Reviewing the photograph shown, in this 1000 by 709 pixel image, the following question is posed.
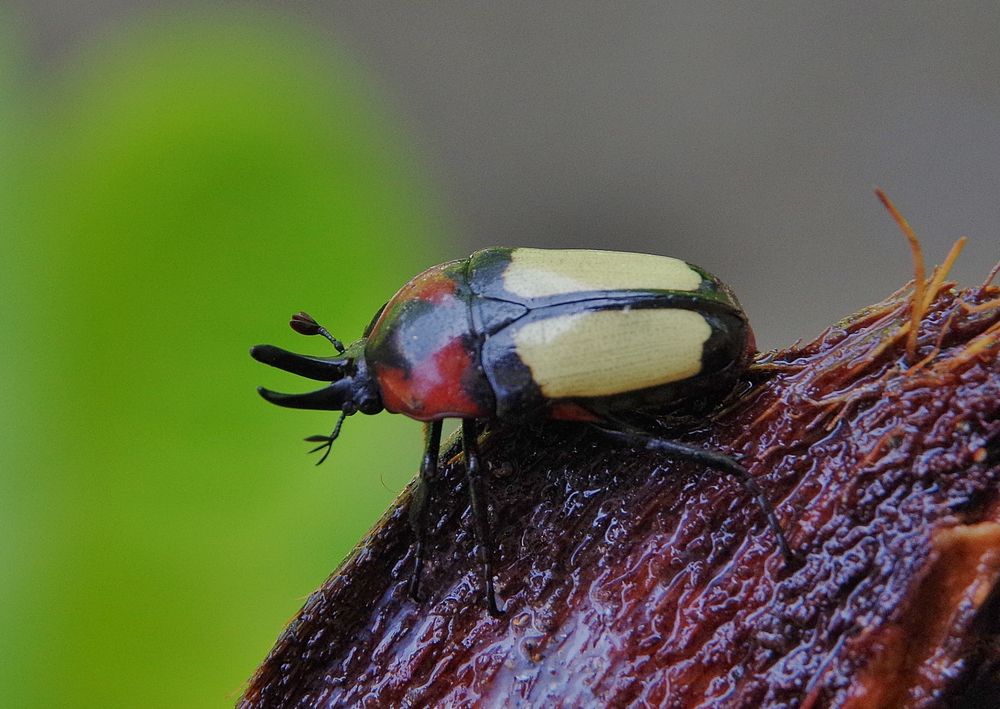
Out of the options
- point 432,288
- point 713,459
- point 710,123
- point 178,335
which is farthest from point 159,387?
point 710,123

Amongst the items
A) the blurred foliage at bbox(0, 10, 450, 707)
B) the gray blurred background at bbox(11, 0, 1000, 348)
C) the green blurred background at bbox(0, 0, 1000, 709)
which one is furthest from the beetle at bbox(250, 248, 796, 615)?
the gray blurred background at bbox(11, 0, 1000, 348)

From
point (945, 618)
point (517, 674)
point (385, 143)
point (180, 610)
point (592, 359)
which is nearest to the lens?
point (945, 618)

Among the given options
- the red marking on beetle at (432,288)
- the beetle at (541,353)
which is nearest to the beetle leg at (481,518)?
the beetle at (541,353)

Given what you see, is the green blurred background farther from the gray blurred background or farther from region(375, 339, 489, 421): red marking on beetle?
the gray blurred background

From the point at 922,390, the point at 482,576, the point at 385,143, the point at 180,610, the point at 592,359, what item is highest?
the point at 385,143

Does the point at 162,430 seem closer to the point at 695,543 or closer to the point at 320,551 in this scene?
the point at 320,551

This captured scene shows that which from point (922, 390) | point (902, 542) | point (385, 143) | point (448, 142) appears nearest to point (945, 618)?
point (902, 542)
